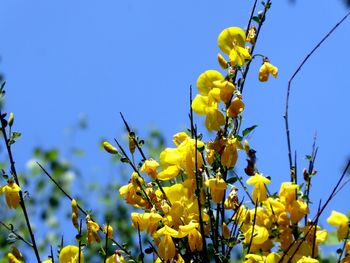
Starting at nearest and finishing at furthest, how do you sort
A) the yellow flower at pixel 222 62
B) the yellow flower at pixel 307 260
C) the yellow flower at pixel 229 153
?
the yellow flower at pixel 307 260 → the yellow flower at pixel 229 153 → the yellow flower at pixel 222 62

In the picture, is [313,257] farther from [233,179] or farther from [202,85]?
[202,85]

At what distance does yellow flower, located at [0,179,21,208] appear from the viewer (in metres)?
1.22

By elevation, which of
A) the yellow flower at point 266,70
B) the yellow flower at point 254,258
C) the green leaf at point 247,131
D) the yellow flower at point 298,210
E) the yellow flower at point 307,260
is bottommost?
the yellow flower at point 307,260

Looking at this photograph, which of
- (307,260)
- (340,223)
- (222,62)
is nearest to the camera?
(307,260)

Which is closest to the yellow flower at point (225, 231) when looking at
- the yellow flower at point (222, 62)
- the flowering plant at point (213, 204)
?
the flowering plant at point (213, 204)

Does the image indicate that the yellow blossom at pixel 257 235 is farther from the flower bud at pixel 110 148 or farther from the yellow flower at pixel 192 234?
the flower bud at pixel 110 148

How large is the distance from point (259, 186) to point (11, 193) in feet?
1.36

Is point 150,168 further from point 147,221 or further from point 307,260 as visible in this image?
point 307,260

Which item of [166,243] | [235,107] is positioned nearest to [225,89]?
[235,107]

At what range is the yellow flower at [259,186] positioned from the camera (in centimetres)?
115

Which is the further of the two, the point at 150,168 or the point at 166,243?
the point at 150,168

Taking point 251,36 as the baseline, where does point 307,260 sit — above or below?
below

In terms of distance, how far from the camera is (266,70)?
134cm

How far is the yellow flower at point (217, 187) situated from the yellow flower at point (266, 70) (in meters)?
0.30
